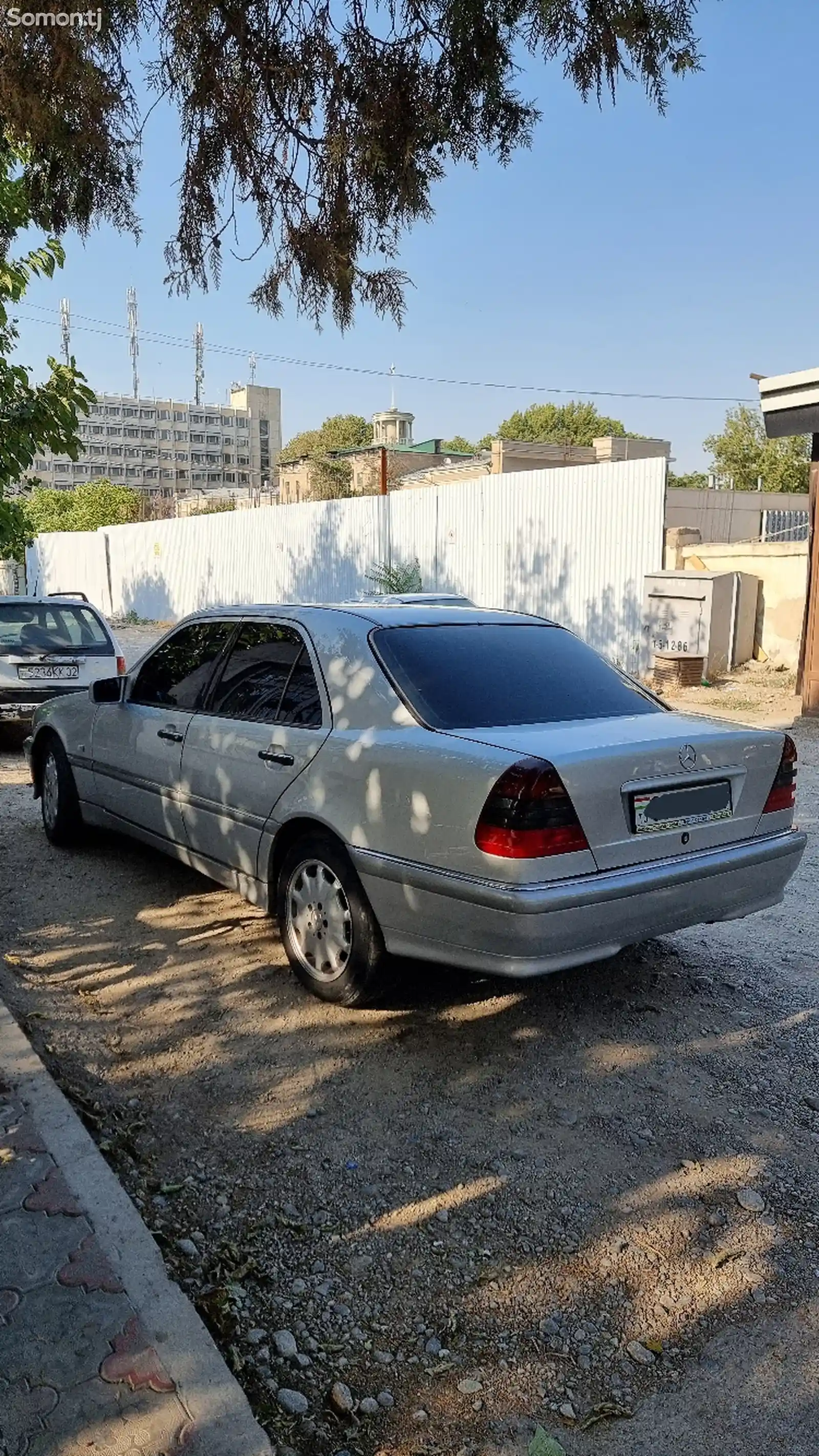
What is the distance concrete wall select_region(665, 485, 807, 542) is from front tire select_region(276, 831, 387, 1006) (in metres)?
11.7

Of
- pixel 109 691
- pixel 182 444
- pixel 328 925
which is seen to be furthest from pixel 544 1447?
pixel 182 444

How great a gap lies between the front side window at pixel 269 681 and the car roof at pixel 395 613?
3.5 inches

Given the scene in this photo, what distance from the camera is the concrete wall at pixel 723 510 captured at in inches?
848

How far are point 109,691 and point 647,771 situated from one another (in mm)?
3387

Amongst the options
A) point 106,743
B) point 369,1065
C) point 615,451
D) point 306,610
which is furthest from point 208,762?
point 615,451

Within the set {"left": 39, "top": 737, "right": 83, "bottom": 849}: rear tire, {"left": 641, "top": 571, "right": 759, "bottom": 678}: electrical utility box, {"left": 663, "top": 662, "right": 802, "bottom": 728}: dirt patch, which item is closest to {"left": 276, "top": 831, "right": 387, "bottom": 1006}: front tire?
{"left": 39, "top": 737, "right": 83, "bottom": 849}: rear tire

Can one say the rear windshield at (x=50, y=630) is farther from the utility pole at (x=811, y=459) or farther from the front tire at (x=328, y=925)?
the utility pole at (x=811, y=459)

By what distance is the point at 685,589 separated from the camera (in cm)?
1376

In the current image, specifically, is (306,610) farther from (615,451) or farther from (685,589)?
(615,451)

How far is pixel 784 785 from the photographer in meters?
4.16

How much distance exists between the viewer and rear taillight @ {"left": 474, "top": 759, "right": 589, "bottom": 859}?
337 cm

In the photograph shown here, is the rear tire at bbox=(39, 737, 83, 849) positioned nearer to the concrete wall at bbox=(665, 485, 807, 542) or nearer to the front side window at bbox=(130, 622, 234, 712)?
the front side window at bbox=(130, 622, 234, 712)

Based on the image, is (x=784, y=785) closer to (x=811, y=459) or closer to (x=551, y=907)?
(x=551, y=907)

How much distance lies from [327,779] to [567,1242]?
187 cm
